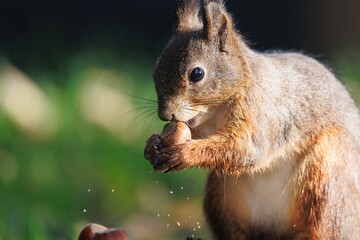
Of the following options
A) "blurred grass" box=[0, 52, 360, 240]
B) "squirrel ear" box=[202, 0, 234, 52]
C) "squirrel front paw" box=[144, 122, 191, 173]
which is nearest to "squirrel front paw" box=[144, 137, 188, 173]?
"squirrel front paw" box=[144, 122, 191, 173]

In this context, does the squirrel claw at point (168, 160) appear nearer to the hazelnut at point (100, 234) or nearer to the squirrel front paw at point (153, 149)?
the squirrel front paw at point (153, 149)

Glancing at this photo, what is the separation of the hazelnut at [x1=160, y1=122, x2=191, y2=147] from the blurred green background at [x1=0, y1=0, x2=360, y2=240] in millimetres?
284

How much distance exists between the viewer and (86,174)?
3857 mm

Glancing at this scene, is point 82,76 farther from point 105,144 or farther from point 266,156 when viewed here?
point 266,156

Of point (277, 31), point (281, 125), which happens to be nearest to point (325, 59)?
point (277, 31)

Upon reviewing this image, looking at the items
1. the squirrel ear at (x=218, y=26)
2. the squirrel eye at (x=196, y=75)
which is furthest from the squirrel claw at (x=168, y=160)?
the squirrel ear at (x=218, y=26)

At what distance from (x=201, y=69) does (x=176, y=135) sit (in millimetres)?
177

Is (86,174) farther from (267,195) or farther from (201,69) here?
(201,69)

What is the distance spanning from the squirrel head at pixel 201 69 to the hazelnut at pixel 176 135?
29 mm

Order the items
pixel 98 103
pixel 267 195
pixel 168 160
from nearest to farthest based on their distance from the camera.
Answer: pixel 168 160, pixel 267 195, pixel 98 103

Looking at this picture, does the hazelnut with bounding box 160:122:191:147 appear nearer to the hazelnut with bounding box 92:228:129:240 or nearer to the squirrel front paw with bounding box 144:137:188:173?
the squirrel front paw with bounding box 144:137:188:173

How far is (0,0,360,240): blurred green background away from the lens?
3730 mm

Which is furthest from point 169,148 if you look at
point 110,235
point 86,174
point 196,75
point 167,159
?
point 86,174

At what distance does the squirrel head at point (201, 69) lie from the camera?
2607 mm
